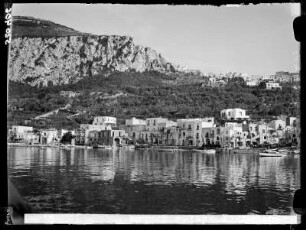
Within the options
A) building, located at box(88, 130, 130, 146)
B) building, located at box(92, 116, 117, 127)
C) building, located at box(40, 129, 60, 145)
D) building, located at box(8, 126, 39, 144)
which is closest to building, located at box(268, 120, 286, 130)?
building, located at box(88, 130, 130, 146)

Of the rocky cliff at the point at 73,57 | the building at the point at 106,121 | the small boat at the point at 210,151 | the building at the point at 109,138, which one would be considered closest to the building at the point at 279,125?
the small boat at the point at 210,151

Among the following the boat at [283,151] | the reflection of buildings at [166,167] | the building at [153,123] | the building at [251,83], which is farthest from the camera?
the building at [153,123]

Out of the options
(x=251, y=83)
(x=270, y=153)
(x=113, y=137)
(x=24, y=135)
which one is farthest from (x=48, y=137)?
(x=270, y=153)

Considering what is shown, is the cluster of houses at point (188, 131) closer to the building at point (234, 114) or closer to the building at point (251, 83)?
the building at point (234, 114)

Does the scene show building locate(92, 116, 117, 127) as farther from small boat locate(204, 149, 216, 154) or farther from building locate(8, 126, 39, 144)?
small boat locate(204, 149, 216, 154)

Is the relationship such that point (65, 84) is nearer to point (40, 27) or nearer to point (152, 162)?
point (40, 27)
